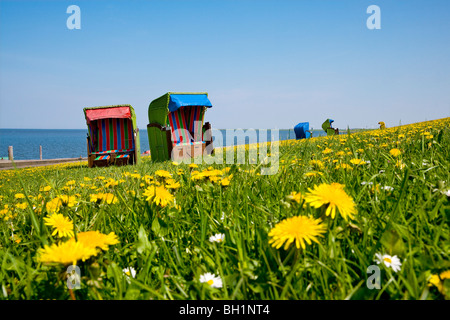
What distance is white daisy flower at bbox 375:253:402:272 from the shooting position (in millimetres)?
784

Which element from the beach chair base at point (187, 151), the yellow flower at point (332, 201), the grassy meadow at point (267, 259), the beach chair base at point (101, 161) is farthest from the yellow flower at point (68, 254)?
the beach chair base at point (101, 161)

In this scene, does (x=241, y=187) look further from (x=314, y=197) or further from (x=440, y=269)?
(x=440, y=269)

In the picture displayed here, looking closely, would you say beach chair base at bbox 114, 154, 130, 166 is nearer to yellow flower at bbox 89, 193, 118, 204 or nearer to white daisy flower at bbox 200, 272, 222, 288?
yellow flower at bbox 89, 193, 118, 204

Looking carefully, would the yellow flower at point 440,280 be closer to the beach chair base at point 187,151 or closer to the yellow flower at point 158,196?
the yellow flower at point 158,196

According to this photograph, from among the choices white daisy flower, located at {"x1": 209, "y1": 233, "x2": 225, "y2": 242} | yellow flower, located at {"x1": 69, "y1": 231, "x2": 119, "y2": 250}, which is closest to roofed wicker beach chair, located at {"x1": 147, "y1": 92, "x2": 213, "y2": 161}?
white daisy flower, located at {"x1": 209, "y1": 233, "x2": 225, "y2": 242}

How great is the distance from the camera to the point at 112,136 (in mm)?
9820

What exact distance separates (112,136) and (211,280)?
32.7 feet

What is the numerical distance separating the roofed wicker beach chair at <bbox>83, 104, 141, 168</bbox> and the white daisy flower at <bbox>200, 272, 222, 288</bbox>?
8.95 m

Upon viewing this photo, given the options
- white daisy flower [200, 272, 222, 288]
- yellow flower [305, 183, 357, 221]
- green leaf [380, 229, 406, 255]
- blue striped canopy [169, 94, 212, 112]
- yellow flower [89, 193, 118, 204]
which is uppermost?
blue striped canopy [169, 94, 212, 112]

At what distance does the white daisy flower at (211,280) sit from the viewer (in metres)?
0.81

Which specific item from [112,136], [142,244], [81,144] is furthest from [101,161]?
[81,144]
